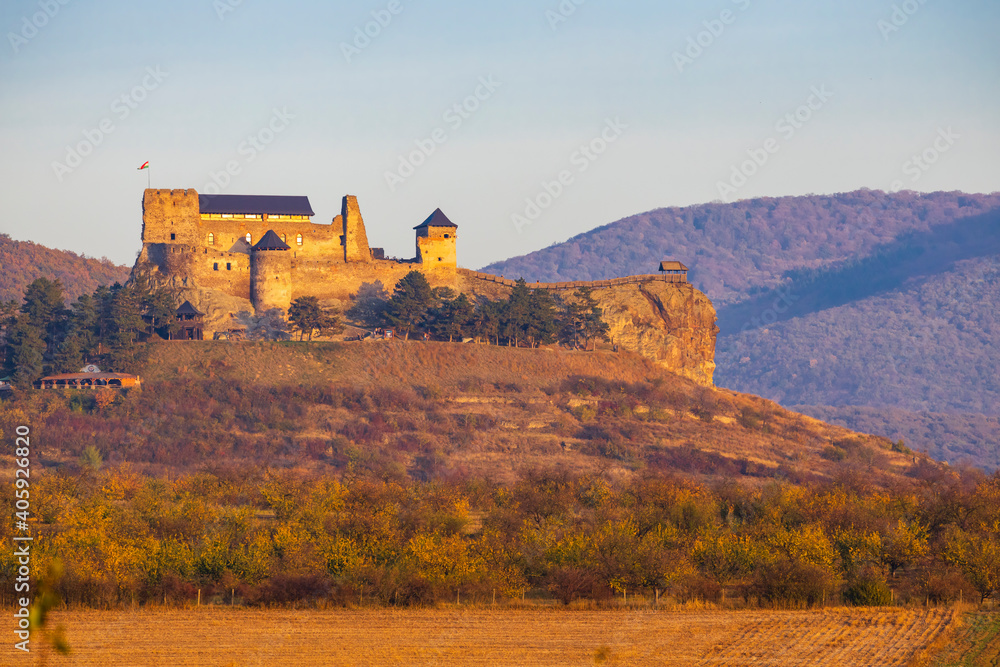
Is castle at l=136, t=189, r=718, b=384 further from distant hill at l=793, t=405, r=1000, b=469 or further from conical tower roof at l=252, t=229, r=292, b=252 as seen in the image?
distant hill at l=793, t=405, r=1000, b=469

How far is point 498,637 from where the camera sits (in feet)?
117

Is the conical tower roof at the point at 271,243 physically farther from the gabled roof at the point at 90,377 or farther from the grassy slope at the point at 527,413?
the gabled roof at the point at 90,377

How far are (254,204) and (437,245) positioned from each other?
11962mm

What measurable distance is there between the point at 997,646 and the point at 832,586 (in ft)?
21.7

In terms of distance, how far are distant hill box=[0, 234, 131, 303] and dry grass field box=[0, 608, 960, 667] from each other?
11539 cm

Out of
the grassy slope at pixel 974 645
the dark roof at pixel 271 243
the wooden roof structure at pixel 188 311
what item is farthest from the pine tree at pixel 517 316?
the grassy slope at pixel 974 645

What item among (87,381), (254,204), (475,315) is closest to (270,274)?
(254,204)

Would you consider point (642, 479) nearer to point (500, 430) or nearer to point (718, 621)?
point (500, 430)

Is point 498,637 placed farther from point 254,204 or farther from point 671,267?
point 671,267

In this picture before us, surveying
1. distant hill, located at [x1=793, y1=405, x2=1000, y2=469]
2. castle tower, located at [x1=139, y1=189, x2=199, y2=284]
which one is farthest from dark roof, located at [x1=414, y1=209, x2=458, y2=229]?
distant hill, located at [x1=793, y1=405, x2=1000, y2=469]

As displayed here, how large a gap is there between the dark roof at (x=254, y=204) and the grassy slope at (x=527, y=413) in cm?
930

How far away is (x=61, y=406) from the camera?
7388 centimetres

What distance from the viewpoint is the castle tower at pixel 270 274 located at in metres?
81.4

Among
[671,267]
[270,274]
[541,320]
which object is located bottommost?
[541,320]
